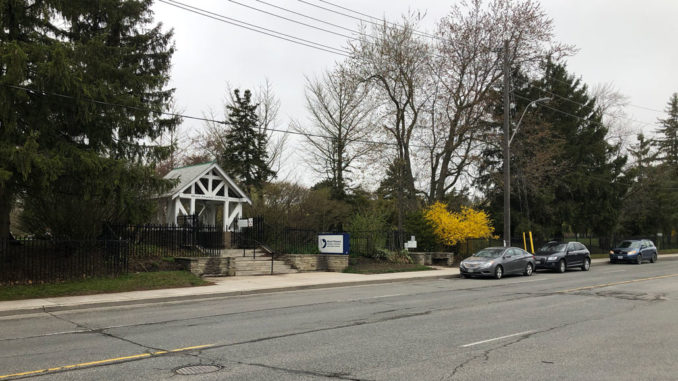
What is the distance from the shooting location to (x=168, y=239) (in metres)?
21.2

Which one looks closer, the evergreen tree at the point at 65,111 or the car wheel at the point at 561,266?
the evergreen tree at the point at 65,111

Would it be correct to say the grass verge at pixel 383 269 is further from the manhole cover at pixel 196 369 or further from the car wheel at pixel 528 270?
the manhole cover at pixel 196 369

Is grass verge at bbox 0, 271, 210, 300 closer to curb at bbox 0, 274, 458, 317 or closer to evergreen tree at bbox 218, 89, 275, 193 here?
curb at bbox 0, 274, 458, 317

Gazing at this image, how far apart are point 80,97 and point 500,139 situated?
24961 millimetres

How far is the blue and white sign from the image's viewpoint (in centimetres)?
2319

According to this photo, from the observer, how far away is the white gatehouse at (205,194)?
26.7 m

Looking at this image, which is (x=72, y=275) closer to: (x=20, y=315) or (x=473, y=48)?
(x=20, y=315)

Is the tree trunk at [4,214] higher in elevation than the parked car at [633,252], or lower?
higher

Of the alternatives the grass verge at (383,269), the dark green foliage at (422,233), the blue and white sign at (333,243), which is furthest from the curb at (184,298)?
the dark green foliage at (422,233)

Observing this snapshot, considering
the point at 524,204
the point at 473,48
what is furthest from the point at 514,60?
the point at 524,204

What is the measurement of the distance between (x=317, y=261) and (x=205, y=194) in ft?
27.8

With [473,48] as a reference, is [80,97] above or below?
below

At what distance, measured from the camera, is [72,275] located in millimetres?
15984

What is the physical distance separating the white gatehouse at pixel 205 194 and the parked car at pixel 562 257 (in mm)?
16017
